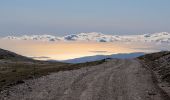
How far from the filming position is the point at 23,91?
32.5 meters

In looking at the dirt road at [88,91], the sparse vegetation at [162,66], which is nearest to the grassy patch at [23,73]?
→ the dirt road at [88,91]

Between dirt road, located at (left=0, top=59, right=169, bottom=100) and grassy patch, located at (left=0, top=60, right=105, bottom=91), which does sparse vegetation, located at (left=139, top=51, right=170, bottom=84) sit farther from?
grassy patch, located at (left=0, top=60, right=105, bottom=91)

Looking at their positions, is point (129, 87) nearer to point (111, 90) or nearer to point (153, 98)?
point (111, 90)

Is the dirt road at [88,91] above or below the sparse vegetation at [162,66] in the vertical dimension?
below

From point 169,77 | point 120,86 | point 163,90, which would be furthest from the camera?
point 169,77

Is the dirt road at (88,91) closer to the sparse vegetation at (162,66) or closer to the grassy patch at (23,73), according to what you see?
the grassy patch at (23,73)

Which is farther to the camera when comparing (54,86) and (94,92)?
(54,86)

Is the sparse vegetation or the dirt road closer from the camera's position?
the dirt road

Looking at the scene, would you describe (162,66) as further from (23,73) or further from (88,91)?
(88,91)

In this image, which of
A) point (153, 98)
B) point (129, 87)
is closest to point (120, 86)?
point (129, 87)

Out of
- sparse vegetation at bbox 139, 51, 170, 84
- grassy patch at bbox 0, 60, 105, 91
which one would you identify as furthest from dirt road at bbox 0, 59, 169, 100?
sparse vegetation at bbox 139, 51, 170, 84

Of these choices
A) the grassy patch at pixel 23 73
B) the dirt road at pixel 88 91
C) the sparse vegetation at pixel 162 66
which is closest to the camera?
the dirt road at pixel 88 91

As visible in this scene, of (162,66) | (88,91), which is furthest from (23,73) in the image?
(88,91)

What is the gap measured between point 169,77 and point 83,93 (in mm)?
15189
